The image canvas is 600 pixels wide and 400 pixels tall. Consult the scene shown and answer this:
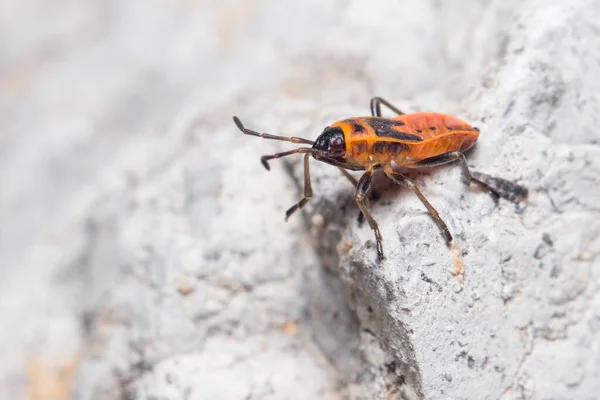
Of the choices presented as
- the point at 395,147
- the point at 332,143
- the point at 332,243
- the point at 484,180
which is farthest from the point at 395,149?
the point at 332,243

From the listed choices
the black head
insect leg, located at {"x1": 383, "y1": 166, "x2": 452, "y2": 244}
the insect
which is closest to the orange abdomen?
the insect

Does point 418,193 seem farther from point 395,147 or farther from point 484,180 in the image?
point 484,180

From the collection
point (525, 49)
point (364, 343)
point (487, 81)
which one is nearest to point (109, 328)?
point (364, 343)

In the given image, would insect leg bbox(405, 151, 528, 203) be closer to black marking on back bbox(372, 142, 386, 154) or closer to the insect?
the insect

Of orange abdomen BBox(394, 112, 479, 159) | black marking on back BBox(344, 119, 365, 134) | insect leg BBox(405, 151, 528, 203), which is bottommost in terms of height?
insect leg BBox(405, 151, 528, 203)

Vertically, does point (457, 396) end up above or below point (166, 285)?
below

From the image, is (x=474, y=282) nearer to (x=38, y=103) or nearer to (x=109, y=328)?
(x=109, y=328)

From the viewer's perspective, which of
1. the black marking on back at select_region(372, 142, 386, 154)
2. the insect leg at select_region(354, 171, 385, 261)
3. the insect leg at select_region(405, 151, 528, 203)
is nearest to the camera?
the insect leg at select_region(354, 171, 385, 261)

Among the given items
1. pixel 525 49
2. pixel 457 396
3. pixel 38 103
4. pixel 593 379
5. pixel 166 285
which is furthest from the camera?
pixel 38 103
